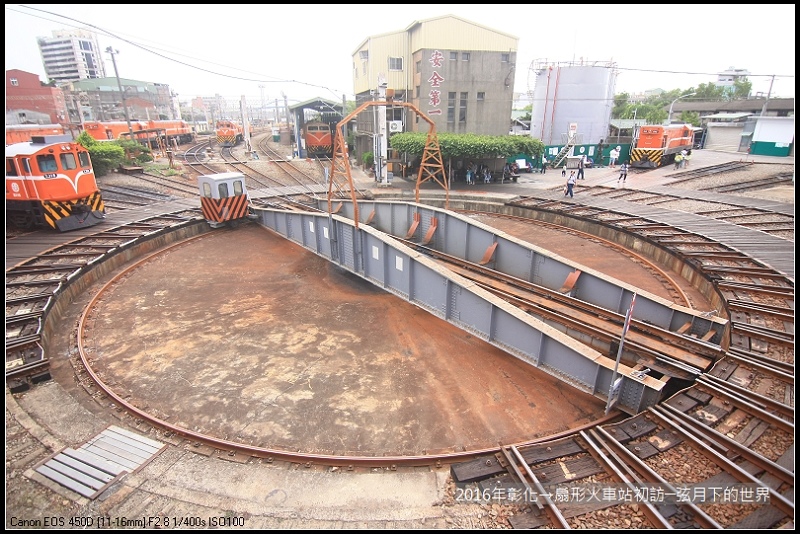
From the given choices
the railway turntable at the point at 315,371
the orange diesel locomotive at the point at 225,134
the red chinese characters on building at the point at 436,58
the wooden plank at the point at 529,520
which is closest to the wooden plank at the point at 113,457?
the railway turntable at the point at 315,371

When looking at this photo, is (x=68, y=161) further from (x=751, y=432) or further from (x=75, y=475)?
(x=751, y=432)

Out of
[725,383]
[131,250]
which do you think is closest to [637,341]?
[725,383]

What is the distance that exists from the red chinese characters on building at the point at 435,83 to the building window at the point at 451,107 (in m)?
0.73

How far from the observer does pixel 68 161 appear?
14648mm

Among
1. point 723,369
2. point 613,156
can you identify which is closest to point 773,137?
point 613,156

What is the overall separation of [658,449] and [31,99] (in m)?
80.8

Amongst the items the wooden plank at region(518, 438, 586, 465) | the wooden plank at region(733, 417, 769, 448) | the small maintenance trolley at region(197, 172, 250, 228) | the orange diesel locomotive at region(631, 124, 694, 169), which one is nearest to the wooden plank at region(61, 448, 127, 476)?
the wooden plank at region(518, 438, 586, 465)

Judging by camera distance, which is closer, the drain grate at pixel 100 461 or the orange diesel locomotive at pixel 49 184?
the drain grate at pixel 100 461

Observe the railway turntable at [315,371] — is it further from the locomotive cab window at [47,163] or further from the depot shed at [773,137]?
the depot shed at [773,137]

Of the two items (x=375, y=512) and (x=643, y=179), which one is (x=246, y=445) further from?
(x=643, y=179)

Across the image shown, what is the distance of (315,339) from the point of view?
924 centimetres

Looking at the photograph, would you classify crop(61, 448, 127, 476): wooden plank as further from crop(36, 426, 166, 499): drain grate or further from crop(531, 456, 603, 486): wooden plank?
crop(531, 456, 603, 486): wooden plank

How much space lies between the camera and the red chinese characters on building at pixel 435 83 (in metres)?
27.7

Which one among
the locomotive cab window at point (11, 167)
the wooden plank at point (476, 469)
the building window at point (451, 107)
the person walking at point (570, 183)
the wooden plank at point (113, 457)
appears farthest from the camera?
the building window at point (451, 107)
